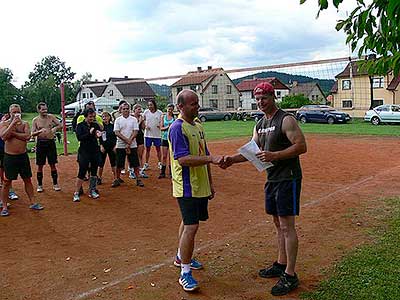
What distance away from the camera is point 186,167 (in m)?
4.21

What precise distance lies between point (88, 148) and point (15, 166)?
1.43 meters

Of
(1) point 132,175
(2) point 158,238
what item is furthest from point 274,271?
(1) point 132,175

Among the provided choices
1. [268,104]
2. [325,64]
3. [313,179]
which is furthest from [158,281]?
[325,64]

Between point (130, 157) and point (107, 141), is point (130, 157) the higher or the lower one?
the lower one

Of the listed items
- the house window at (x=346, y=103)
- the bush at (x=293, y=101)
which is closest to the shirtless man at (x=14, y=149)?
the house window at (x=346, y=103)

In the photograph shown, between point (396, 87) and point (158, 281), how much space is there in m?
38.9

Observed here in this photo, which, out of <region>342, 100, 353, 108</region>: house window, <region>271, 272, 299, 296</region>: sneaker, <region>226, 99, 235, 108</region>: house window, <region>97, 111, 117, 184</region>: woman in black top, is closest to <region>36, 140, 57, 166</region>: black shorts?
<region>97, 111, 117, 184</region>: woman in black top

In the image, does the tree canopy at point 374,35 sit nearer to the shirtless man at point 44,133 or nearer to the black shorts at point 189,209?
the black shorts at point 189,209

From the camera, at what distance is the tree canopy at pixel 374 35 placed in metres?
3.26

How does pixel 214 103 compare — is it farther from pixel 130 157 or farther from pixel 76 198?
pixel 76 198

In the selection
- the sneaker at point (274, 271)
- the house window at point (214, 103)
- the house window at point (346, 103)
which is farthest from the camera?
the house window at point (346, 103)

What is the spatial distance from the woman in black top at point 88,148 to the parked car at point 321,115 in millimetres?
25490

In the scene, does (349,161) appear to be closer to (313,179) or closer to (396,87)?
(313,179)

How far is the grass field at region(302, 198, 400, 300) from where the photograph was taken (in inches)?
156
